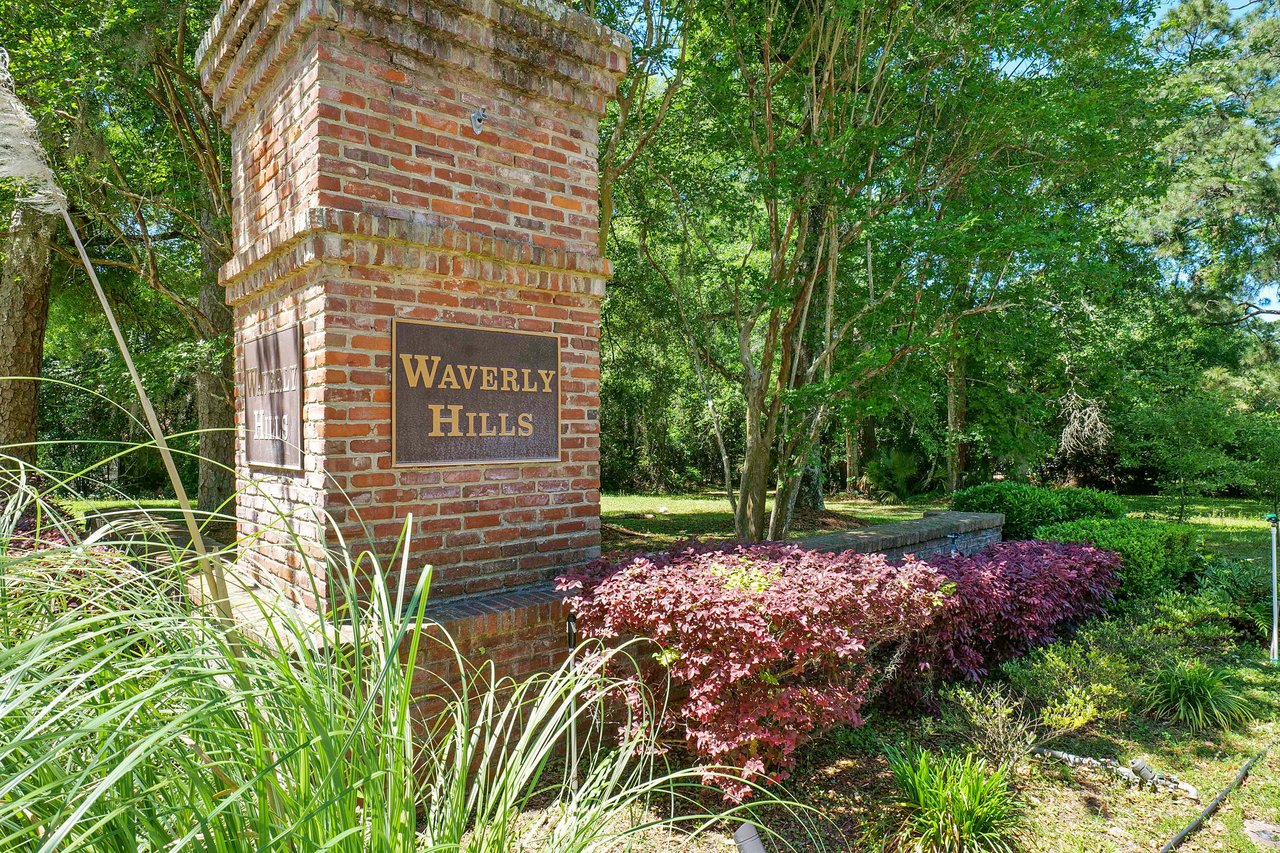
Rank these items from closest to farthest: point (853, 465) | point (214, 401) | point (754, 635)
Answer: point (754, 635)
point (214, 401)
point (853, 465)

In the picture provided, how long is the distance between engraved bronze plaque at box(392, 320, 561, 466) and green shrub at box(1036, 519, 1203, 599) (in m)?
5.23

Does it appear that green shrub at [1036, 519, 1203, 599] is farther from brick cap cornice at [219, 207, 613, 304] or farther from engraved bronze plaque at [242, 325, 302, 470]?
engraved bronze plaque at [242, 325, 302, 470]

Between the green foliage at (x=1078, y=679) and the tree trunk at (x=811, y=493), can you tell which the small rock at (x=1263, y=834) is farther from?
the tree trunk at (x=811, y=493)

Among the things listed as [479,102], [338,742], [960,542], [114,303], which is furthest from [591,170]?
[114,303]

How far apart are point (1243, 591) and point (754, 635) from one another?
6316mm

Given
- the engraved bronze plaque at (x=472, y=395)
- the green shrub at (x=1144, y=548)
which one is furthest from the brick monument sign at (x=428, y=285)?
the green shrub at (x=1144, y=548)

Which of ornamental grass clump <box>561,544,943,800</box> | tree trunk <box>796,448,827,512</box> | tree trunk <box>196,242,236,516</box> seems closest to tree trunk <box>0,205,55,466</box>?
tree trunk <box>196,242,236,516</box>

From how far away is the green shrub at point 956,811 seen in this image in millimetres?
2945

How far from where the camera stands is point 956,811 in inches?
117

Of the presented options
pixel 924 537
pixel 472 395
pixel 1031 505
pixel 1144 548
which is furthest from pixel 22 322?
pixel 1144 548

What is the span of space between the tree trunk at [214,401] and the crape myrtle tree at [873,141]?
17.1 feet

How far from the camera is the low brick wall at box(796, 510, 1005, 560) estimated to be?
18.5ft

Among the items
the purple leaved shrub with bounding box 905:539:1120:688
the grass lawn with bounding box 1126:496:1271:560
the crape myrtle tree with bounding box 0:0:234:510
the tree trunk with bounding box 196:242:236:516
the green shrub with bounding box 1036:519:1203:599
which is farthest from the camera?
the grass lawn with bounding box 1126:496:1271:560

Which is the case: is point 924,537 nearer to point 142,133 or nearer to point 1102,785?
point 1102,785
